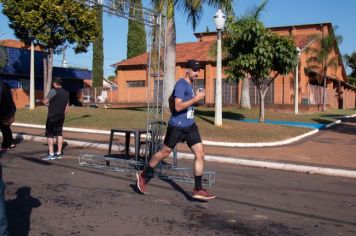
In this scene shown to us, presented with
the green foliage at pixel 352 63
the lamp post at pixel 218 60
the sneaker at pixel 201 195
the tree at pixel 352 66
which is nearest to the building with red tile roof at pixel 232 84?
the lamp post at pixel 218 60

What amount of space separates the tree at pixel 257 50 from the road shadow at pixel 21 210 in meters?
14.5

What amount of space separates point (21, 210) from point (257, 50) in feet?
51.1

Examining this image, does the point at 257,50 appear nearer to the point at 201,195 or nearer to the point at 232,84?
the point at 201,195

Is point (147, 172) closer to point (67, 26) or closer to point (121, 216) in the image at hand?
point (121, 216)

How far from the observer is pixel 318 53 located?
3631cm

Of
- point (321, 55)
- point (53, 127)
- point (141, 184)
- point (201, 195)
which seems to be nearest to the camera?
point (201, 195)

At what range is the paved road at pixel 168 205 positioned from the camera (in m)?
4.99

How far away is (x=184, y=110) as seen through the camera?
641 cm

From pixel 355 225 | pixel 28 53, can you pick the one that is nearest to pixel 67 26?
pixel 28 53

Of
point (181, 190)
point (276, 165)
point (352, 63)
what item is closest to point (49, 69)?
point (276, 165)

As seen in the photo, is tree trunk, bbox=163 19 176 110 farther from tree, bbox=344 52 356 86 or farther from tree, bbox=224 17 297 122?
tree, bbox=344 52 356 86

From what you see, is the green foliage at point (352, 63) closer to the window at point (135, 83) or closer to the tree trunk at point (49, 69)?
the window at point (135, 83)

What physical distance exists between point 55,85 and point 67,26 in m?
17.6

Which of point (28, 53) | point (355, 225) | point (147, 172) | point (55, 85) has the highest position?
point (28, 53)
